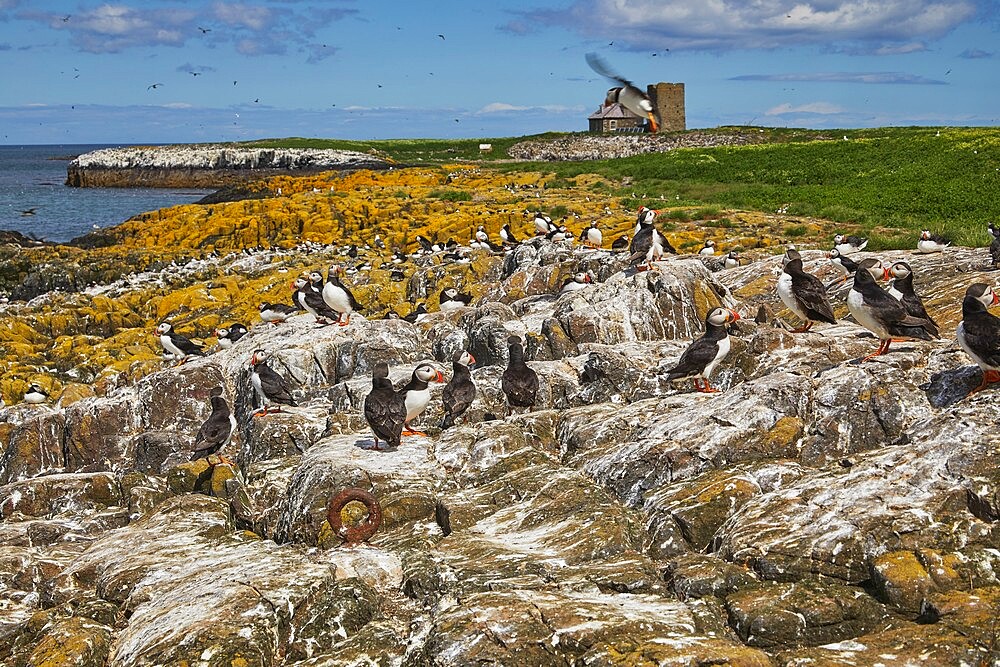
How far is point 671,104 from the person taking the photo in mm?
100000

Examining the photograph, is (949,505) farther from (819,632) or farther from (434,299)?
(434,299)

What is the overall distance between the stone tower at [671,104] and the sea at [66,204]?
55.1m

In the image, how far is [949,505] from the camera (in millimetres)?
8031

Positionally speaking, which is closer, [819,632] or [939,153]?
[819,632]

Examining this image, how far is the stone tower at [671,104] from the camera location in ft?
324

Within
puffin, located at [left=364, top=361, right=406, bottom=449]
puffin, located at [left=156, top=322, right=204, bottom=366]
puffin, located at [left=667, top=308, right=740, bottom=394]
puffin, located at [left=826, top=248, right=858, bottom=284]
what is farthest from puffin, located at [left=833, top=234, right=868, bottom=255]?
puffin, located at [left=156, top=322, right=204, bottom=366]

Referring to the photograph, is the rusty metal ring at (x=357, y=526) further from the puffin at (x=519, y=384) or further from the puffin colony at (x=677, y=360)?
the puffin at (x=519, y=384)

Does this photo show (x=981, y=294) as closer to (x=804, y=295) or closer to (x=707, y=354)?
(x=804, y=295)

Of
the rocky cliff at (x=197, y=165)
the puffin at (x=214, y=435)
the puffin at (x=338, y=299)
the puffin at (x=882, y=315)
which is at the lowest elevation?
the puffin at (x=214, y=435)

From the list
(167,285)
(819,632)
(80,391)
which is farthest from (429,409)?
(167,285)

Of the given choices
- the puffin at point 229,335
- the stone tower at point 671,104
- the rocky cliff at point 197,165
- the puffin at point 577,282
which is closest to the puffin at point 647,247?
the puffin at point 577,282

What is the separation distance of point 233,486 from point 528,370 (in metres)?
5.14

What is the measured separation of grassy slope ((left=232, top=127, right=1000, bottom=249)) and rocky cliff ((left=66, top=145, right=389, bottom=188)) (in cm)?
5792

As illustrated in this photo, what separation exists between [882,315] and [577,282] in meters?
9.80
